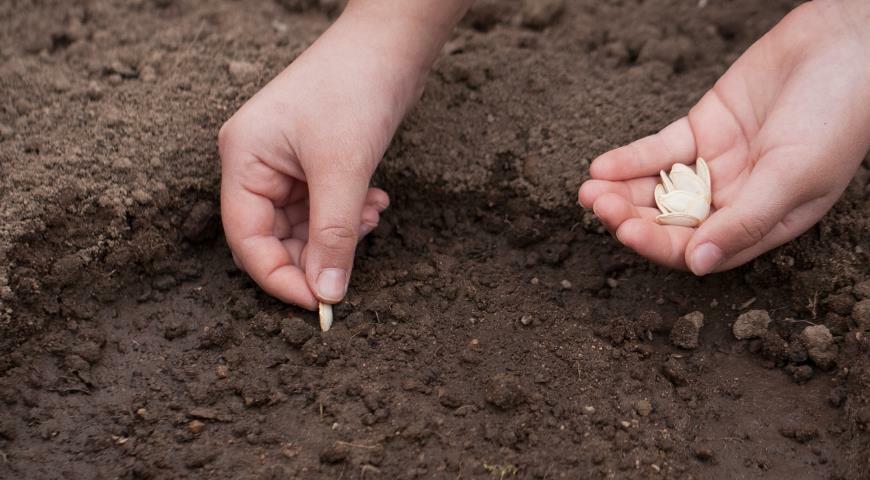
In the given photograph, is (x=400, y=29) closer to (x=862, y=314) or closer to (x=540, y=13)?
(x=540, y=13)

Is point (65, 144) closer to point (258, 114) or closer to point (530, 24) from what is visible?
→ point (258, 114)

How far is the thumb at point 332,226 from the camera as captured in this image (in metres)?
1.90

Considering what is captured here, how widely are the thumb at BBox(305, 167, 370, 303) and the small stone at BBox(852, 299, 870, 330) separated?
1.18 m

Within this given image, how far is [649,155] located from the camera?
Answer: 2.11 meters

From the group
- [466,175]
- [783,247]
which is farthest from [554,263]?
[783,247]

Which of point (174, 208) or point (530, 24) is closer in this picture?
point (174, 208)

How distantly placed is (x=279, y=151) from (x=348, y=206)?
10.0 inches

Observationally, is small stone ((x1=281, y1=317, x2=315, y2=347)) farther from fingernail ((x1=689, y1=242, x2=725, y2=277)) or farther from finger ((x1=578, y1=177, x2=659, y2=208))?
fingernail ((x1=689, y1=242, x2=725, y2=277))

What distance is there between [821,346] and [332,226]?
1173 millimetres

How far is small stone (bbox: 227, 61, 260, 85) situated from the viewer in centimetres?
245

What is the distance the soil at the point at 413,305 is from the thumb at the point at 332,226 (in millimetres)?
138

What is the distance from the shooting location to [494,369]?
6.43 feet

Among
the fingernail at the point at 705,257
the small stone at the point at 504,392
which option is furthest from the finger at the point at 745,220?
the small stone at the point at 504,392

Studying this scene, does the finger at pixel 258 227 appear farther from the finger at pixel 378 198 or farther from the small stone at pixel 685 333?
the small stone at pixel 685 333
